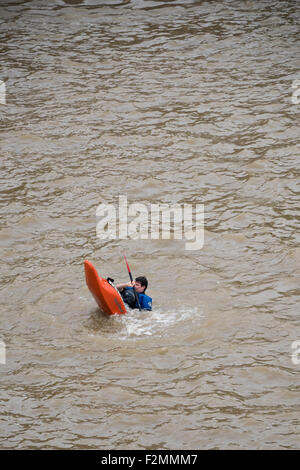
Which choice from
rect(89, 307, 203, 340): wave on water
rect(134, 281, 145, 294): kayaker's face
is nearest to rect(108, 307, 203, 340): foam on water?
rect(89, 307, 203, 340): wave on water

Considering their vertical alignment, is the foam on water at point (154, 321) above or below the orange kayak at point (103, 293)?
below

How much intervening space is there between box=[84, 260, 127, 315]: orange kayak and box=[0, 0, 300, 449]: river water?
0.15m

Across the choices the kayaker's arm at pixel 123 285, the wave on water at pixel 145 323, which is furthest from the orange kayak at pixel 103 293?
the kayaker's arm at pixel 123 285

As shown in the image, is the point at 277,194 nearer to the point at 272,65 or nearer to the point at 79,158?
the point at 79,158

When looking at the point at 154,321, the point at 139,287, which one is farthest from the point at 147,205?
the point at 154,321

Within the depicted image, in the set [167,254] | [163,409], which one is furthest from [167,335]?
[167,254]

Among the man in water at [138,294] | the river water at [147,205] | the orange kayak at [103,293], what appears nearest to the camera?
the river water at [147,205]

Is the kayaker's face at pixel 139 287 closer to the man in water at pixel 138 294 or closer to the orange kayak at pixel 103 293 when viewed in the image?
the man in water at pixel 138 294

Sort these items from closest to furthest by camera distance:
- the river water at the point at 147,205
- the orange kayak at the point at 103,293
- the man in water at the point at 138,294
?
1. the river water at the point at 147,205
2. the orange kayak at the point at 103,293
3. the man in water at the point at 138,294

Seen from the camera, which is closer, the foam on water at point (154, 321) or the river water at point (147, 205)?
the river water at point (147, 205)

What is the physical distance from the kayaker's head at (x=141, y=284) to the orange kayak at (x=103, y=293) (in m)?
0.26

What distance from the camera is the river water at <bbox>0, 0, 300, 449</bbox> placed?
6.36m

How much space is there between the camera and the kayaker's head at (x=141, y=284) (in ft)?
25.8
